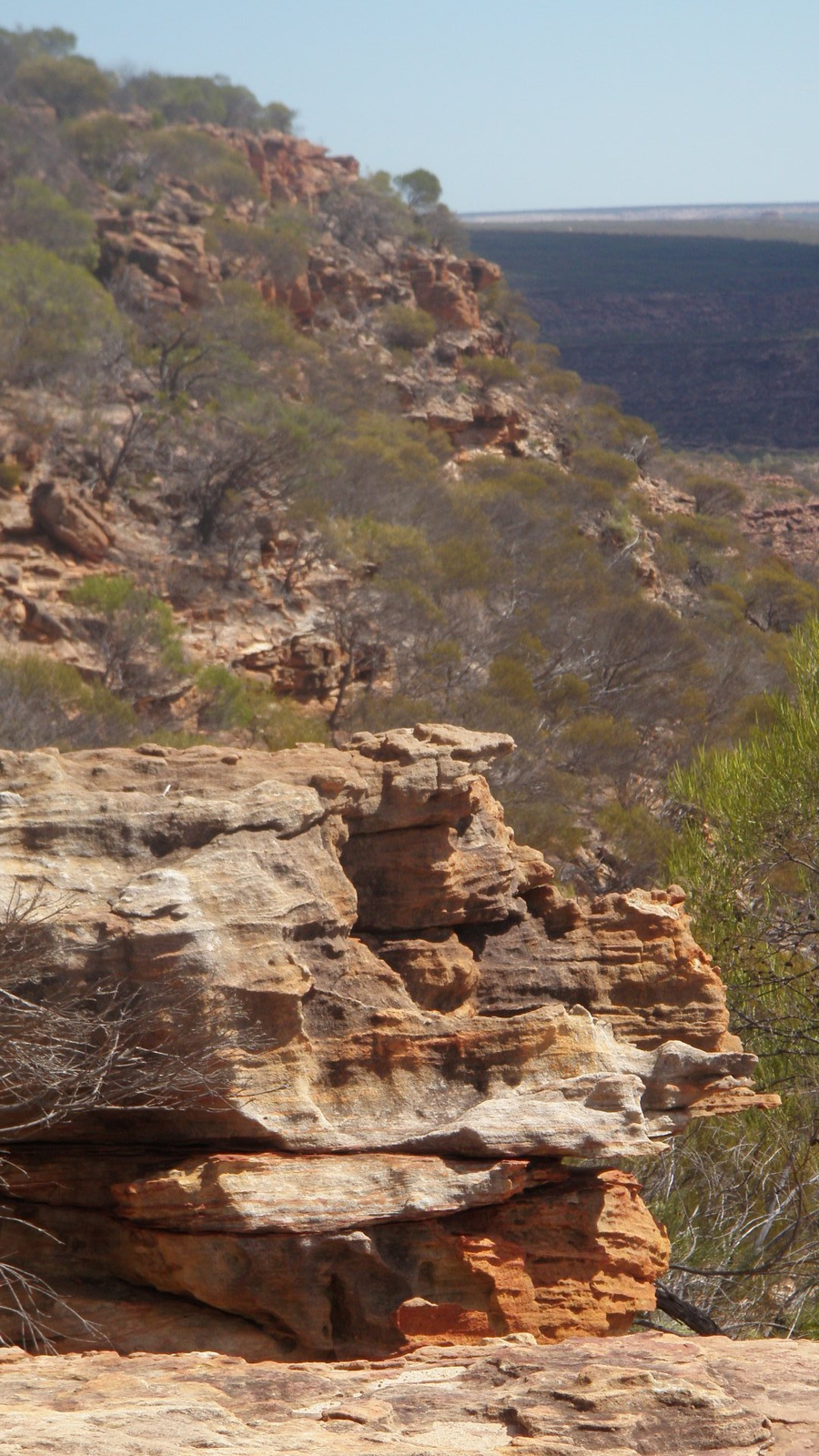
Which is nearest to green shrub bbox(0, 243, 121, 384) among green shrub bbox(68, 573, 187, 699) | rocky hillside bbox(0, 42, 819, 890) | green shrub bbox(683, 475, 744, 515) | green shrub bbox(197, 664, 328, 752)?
rocky hillside bbox(0, 42, 819, 890)

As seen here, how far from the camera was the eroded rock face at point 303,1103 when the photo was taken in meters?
4.16

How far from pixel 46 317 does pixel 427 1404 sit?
65.9ft

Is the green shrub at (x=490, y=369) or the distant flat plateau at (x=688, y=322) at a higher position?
the distant flat plateau at (x=688, y=322)

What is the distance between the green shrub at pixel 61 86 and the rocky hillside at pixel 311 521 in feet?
0.59

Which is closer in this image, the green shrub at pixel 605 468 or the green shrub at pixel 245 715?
the green shrub at pixel 245 715

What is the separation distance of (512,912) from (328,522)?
15086 mm

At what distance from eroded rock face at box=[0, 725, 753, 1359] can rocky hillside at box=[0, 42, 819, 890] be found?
6997 mm

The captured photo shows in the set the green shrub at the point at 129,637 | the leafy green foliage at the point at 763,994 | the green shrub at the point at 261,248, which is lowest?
the leafy green foliage at the point at 763,994

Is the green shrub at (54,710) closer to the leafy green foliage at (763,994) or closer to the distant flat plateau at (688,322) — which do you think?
the leafy green foliage at (763,994)

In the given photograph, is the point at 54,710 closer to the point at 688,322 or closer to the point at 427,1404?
the point at 427,1404

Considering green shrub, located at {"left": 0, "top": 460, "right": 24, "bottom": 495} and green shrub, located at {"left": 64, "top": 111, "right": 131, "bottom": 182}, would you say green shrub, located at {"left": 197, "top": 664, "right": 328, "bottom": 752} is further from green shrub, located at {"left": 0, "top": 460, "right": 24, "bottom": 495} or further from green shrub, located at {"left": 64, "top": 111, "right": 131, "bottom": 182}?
green shrub, located at {"left": 64, "top": 111, "right": 131, "bottom": 182}

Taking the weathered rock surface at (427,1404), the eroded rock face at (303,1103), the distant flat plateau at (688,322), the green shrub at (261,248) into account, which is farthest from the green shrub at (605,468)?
the distant flat plateau at (688,322)

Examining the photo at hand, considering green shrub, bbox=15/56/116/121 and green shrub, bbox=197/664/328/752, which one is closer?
green shrub, bbox=197/664/328/752

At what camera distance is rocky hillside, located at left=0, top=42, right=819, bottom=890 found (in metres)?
14.5
